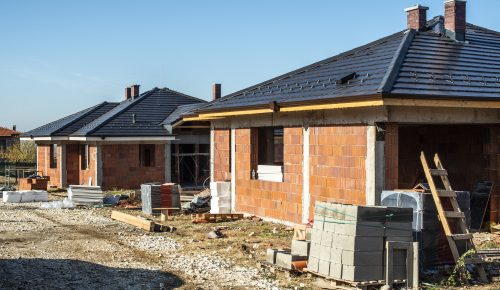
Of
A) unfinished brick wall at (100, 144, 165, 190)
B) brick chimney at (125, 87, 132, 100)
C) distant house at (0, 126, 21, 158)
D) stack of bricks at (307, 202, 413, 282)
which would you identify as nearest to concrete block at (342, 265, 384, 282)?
stack of bricks at (307, 202, 413, 282)

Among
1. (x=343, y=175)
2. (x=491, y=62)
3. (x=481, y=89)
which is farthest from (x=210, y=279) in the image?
(x=491, y=62)

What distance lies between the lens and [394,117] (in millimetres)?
13289

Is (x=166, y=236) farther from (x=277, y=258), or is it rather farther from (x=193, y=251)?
(x=277, y=258)

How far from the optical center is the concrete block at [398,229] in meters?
9.66

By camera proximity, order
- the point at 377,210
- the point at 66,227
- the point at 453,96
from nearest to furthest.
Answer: the point at 377,210
the point at 453,96
the point at 66,227

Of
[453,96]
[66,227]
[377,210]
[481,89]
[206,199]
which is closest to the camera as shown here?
[377,210]

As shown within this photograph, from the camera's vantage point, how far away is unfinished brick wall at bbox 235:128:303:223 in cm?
1617

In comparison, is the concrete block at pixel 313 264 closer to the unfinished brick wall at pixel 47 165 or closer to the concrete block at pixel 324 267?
the concrete block at pixel 324 267

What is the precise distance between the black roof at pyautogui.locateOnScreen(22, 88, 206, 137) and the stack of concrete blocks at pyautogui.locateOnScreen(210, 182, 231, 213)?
36.4 ft

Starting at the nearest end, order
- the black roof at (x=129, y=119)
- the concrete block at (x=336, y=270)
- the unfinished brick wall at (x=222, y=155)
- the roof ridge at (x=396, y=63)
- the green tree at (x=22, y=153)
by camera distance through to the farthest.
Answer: the concrete block at (x=336, y=270) < the roof ridge at (x=396, y=63) < the unfinished brick wall at (x=222, y=155) < the black roof at (x=129, y=119) < the green tree at (x=22, y=153)

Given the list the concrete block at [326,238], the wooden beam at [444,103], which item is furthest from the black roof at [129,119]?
the concrete block at [326,238]

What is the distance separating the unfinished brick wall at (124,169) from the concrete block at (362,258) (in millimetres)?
21575

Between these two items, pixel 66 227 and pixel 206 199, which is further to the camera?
pixel 206 199

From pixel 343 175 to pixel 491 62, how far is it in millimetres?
5387
